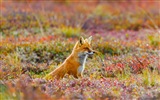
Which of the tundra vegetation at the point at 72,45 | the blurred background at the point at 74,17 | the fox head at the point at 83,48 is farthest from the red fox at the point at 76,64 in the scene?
the blurred background at the point at 74,17

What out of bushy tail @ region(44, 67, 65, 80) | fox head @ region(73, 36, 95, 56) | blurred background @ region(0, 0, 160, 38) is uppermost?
fox head @ region(73, 36, 95, 56)

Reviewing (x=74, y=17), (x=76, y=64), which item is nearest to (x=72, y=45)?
(x=76, y=64)

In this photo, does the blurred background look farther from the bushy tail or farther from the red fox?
the bushy tail

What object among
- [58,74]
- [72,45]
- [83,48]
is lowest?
[72,45]

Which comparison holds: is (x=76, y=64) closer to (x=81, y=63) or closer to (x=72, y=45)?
(x=81, y=63)

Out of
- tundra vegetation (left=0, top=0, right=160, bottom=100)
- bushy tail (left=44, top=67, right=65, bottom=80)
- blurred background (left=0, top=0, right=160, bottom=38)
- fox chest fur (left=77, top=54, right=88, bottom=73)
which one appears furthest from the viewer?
blurred background (left=0, top=0, right=160, bottom=38)

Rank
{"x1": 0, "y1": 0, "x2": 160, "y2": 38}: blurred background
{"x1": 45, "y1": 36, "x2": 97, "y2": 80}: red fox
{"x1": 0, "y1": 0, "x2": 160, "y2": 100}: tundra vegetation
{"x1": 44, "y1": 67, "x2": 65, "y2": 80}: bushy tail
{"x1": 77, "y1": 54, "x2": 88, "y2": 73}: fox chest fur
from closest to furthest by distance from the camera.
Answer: {"x1": 0, "y1": 0, "x2": 160, "y2": 100}: tundra vegetation → {"x1": 44, "y1": 67, "x2": 65, "y2": 80}: bushy tail → {"x1": 45, "y1": 36, "x2": 97, "y2": 80}: red fox → {"x1": 77, "y1": 54, "x2": 88, "y2": 73}: fox chest fur → {"x1": 0, "y1": 0, "x2": 160, "y2": 38}: blurred background

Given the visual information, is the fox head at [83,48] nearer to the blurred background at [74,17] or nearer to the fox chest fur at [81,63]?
the fox chest fur at [81,63]

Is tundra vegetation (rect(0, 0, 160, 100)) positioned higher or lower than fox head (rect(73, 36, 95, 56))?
lower

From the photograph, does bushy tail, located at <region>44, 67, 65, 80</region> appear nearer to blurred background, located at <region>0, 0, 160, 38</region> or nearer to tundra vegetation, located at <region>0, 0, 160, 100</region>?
tundra vegetation, located at <region>0, 0, 160, 100</region>

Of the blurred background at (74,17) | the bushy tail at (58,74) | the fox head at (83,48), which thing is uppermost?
the fox head at (83,48)

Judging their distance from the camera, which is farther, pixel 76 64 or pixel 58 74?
pixel 76 64

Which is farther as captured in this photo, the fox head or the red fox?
the fox head

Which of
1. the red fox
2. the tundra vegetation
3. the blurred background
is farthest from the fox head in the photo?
the blurred background
